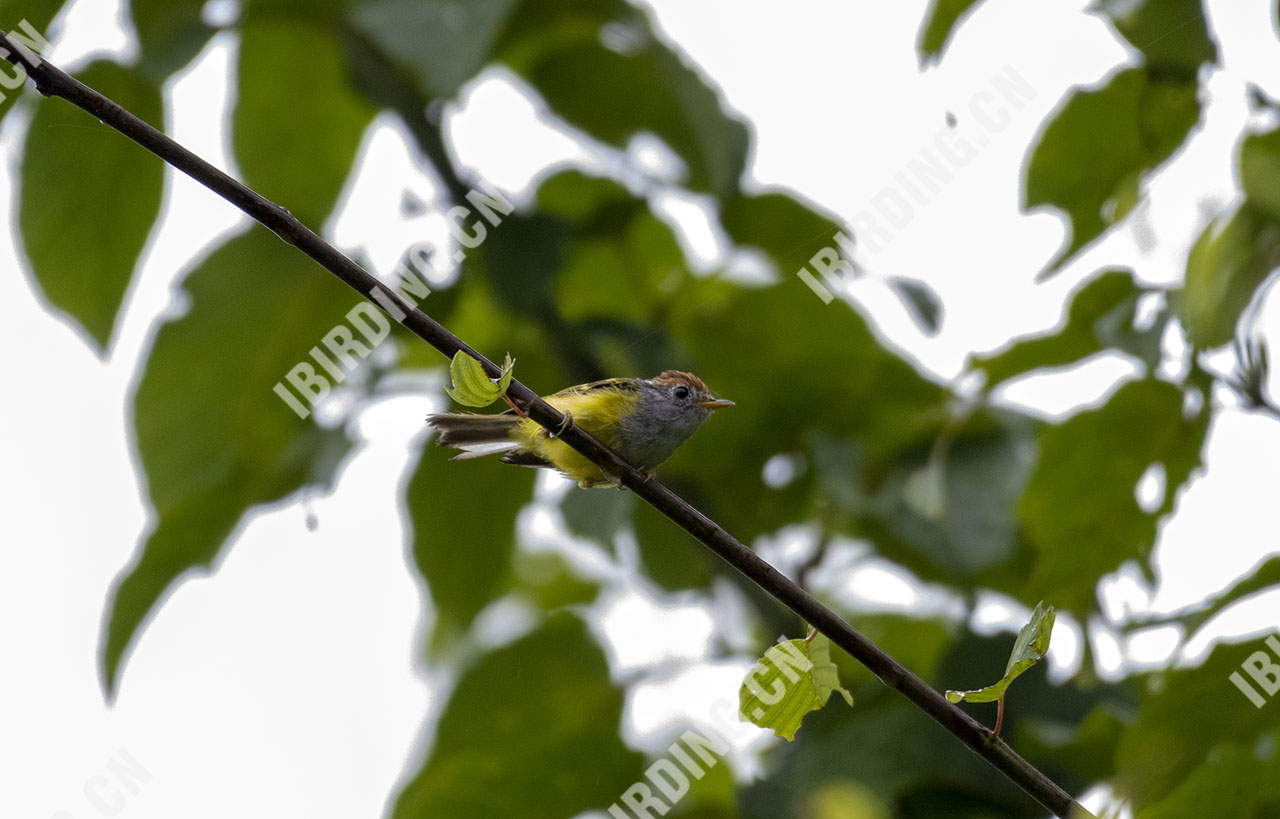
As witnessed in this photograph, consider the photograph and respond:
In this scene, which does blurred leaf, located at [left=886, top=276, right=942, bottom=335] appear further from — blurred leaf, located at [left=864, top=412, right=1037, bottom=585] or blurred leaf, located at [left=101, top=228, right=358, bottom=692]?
blurred leaf, located at [left=101, top=228, right=358, bottom=692]

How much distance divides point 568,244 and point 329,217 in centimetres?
53


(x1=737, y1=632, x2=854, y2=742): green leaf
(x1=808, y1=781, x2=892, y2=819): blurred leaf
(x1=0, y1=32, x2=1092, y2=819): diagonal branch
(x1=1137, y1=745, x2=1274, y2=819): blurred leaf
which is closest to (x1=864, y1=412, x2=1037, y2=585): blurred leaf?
(x1=808, y1=781, x2=892, y2=819): blurred leaf

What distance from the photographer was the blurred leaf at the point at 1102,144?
1.88m

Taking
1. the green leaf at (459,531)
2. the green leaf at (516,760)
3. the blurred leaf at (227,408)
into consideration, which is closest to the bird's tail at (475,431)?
the green leaf at (459,531)

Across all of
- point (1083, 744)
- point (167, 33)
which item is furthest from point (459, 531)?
point (1083, 744)

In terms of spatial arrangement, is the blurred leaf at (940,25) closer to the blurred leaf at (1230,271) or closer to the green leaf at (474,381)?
the blurred leaf at (1230,271)

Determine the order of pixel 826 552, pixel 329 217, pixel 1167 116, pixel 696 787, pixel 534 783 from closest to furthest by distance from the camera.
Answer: pixel 1167 116, pixel 534 783, pixel 696 787, pixel 329 217, pixel 826 552

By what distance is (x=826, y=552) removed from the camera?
2.54 metres

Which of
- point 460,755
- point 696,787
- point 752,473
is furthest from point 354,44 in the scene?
point 696,787

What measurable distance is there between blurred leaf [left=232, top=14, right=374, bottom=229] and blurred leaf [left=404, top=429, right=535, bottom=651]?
24.9 inches

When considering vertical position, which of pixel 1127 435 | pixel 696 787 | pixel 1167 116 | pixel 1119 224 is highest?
pixel 1167 116

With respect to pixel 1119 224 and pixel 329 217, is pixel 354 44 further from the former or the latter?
pixel 1119 224

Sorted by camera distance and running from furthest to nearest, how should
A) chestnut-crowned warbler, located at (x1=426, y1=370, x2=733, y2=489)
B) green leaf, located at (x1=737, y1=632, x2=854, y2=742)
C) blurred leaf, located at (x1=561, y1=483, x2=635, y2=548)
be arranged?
blurred leaf, located at (x1=561, y1=483, x2=635, y2=548), chestnut-crowned warbler, located at (x1=426, y1=370, x2=733, y2=489), green leaf, located at (x1=737, y1=632, x2=854, y2=742)

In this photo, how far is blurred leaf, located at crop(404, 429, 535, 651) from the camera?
2.41 meters
